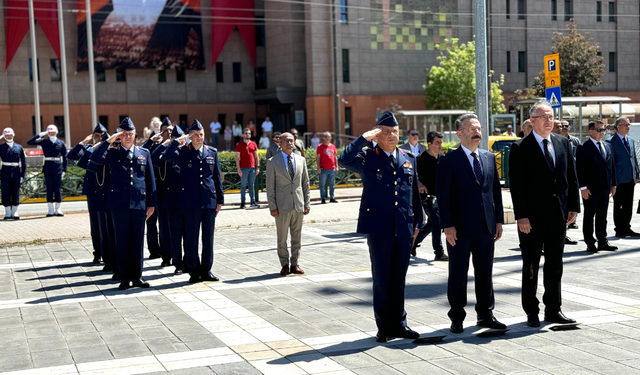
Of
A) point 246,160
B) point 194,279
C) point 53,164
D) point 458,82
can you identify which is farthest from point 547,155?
point 458,82

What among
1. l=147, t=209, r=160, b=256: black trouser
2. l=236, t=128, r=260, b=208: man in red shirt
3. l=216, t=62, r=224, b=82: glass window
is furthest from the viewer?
l=216, t=62, r=224, b=82: glass window

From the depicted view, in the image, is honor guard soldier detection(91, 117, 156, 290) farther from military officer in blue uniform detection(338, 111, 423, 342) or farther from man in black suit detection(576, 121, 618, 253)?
man in black suit detection(576, 121, 618, 253)

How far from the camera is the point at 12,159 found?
19297mm

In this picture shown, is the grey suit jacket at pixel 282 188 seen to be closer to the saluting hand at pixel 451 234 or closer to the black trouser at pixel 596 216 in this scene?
the saluting hand at pixel 451 234

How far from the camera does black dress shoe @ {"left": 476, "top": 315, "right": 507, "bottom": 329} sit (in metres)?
6.90

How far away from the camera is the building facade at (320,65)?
50219mm

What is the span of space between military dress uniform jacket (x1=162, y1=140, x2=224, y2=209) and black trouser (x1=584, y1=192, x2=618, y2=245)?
5405 mm

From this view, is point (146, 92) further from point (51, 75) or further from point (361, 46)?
point (361, 46)

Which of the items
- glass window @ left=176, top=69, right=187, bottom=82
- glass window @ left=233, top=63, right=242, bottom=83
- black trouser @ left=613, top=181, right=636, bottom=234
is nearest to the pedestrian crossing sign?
black trouser @ left=613, top=181, right=636, bottom=234

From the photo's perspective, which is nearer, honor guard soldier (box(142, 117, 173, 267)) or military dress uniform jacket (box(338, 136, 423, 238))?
military dress uniform jacket (box(338, 136, 423, 238))

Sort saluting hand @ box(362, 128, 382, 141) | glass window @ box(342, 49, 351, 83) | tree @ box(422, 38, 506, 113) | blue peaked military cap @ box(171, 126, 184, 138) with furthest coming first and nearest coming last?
glass window @ box(342, 49, 351, 83) → tree @ box(422, 38, 506, 113) → blue peaked military cap @ box(171, 126, 184, 138) → saluting hand @ box(362, 128, 382, 141)

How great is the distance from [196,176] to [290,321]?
321cm

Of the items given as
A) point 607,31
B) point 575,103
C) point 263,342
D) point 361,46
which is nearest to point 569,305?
point 263,342

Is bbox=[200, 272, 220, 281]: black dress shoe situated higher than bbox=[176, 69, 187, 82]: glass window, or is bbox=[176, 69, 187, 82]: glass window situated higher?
bbox=[176, 69, 187, 82]: glass window
